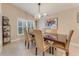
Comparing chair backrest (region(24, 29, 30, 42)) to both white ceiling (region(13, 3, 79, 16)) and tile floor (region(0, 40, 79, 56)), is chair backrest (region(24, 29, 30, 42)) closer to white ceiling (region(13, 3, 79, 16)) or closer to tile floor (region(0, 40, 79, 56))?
tile floor (region(0, 40, 79, 56))

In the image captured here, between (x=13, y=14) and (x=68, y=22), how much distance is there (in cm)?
107

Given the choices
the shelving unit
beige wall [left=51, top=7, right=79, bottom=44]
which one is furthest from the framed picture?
the shelving unit

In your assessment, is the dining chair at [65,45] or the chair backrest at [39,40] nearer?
the dining chair at [65,45]

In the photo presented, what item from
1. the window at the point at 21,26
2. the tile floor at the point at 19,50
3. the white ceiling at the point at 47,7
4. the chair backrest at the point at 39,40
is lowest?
the tile floor at the point at 19,50

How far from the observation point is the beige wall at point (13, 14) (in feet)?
6.93

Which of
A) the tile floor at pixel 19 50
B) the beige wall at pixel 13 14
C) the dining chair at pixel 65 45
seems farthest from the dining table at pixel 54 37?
the beige wall at pixel 13 14

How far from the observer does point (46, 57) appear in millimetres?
2113

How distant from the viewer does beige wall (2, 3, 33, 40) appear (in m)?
2.11

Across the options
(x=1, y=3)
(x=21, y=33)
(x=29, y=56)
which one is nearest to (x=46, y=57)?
(x=29, y=56)

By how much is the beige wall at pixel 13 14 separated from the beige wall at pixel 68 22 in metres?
0.59

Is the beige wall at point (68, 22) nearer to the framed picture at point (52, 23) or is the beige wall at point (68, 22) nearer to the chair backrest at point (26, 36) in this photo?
the framed picture at point (52, 23)

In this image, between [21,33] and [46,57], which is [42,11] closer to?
[21,33]

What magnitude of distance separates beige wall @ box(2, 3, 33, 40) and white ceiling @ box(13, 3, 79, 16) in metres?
0.09

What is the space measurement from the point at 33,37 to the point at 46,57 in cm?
50
